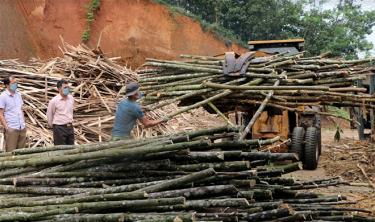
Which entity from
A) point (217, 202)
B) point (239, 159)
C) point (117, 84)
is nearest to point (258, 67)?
point (239, 159)

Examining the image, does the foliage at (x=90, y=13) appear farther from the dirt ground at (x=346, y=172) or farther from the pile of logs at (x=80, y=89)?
the dirt ground at (x=346, y=172)

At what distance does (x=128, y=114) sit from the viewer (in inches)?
269

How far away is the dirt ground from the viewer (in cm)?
797

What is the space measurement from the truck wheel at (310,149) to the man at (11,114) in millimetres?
5511

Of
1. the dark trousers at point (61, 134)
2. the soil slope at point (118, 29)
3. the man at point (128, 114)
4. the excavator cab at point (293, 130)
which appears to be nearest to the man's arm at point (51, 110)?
the dark trousers at point (61, 134)

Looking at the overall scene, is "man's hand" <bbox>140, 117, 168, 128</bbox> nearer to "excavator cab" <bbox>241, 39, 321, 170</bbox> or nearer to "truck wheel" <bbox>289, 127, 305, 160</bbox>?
"excavator cab" <bbox>241, 39, 321, 170</bbox>

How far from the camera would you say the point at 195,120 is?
18.3 meters

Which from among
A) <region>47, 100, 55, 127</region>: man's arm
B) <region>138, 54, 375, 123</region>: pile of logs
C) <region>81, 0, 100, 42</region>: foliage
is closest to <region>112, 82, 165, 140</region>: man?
<region>138, 54, 375, 123</region>: pile of logs

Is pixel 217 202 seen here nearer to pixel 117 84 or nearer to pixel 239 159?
pixel 239 159

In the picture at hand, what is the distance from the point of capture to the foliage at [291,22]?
28.0 metres

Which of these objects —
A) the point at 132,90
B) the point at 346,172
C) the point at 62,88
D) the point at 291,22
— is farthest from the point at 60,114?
the point at 291,22

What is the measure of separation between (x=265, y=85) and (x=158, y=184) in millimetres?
3260

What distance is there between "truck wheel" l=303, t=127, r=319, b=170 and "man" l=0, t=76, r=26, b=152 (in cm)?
551

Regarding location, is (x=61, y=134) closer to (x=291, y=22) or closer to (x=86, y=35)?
(x=86, y=35)
